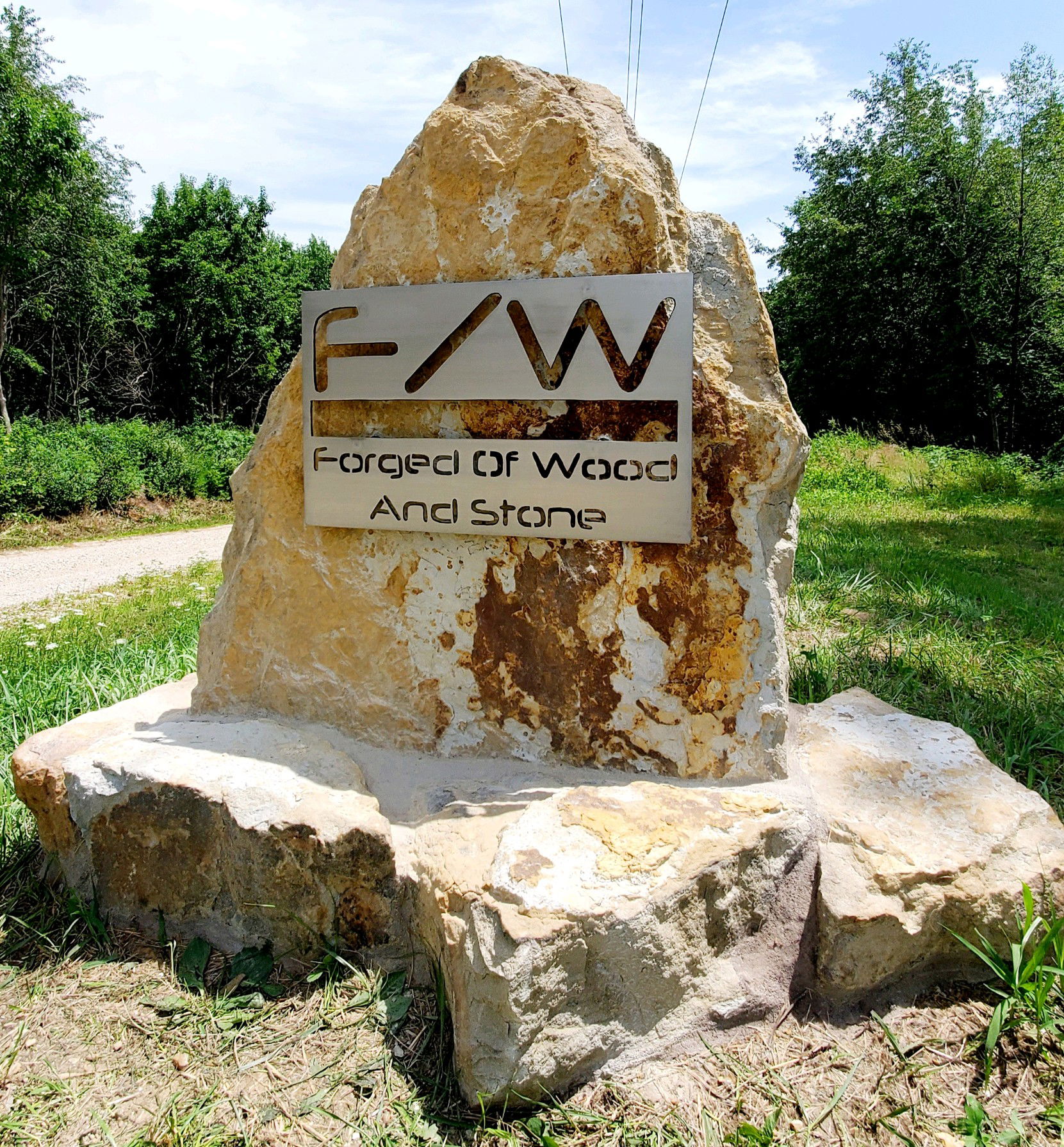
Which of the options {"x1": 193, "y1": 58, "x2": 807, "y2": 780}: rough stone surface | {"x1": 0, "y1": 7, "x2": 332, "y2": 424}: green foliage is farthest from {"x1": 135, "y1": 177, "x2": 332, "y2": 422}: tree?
{"x1": 193, "y1": 58, "x2": 807, "y2": 780}: rough stone surface

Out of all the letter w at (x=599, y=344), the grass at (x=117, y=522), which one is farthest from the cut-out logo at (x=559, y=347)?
the grass at (x=117, y=522)

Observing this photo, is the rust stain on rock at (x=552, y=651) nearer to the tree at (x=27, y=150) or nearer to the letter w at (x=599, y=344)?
the letter w at (x=599, y=344)

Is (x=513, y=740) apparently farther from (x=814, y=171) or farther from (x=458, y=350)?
(x=814, y=171)

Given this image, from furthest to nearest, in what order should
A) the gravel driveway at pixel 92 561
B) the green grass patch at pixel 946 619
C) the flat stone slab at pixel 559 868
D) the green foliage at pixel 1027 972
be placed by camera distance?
the gravel driveway at pixel 92 561
the green grass patch at pixel 946 619
the green foliage at pixel 1027 972
the flat stone slab at pixel 559 868

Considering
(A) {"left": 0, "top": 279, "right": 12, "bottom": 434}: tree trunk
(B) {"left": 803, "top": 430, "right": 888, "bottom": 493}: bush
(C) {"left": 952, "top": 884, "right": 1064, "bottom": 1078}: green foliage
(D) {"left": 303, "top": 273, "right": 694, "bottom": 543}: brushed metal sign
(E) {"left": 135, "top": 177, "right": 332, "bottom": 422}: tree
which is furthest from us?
(E) {"left": 135, "top": 177, "right": 332, "bottom": 422}: tree

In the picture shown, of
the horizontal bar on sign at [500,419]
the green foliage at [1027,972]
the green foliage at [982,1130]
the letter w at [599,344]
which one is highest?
the letter w at [599,344]

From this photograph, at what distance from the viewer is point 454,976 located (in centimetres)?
173

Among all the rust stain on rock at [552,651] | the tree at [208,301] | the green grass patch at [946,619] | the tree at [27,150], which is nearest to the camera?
the rust stain on rock at [552,651]

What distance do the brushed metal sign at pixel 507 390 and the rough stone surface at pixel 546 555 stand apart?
6 centimetres

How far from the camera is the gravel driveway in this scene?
21.9ft

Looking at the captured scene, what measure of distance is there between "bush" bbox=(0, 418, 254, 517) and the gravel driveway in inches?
44.2

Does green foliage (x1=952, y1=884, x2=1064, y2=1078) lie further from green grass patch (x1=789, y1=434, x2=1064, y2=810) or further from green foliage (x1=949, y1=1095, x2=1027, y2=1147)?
green grass patch (x1=789, y1=434, x2=1064, y2=810)

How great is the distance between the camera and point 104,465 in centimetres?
1089

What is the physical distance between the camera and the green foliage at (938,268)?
1486 cm
